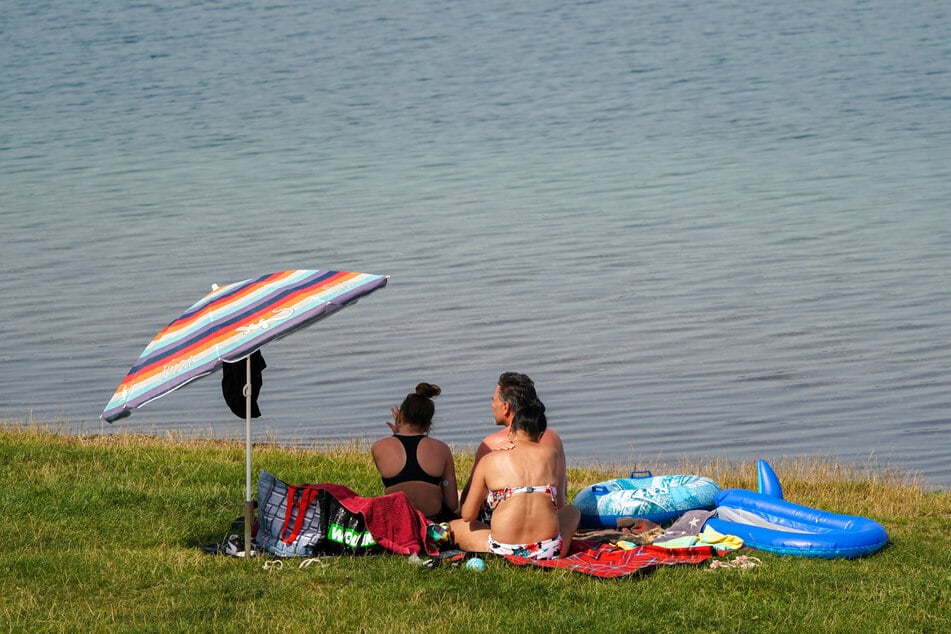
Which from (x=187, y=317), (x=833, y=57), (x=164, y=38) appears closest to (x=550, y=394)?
(x=187, y=317)

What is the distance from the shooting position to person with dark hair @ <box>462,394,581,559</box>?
26.9 feet

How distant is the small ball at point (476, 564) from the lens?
7.92 m

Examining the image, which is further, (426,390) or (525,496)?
(426,390)

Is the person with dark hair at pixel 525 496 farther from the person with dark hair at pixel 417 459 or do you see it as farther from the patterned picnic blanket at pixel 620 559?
the person with dark hair at pixel 417 459

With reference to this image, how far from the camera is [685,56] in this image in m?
44.9

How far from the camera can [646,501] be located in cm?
956

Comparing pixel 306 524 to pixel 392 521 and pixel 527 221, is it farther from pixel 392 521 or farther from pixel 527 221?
pixel 527 221

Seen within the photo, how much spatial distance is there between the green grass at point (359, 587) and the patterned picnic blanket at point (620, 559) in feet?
0.26

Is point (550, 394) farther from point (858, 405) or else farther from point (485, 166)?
point (485, 166)

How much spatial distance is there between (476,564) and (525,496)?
566 mm

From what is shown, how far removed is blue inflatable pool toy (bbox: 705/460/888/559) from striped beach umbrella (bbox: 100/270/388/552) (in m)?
2.89

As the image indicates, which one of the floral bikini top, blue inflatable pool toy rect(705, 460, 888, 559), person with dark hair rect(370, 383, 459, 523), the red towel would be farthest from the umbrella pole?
blue inflatable pool toy rect(705, 460, 888, 559)

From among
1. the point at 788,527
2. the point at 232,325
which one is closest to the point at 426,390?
the point at 232,325

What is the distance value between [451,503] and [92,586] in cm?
238
